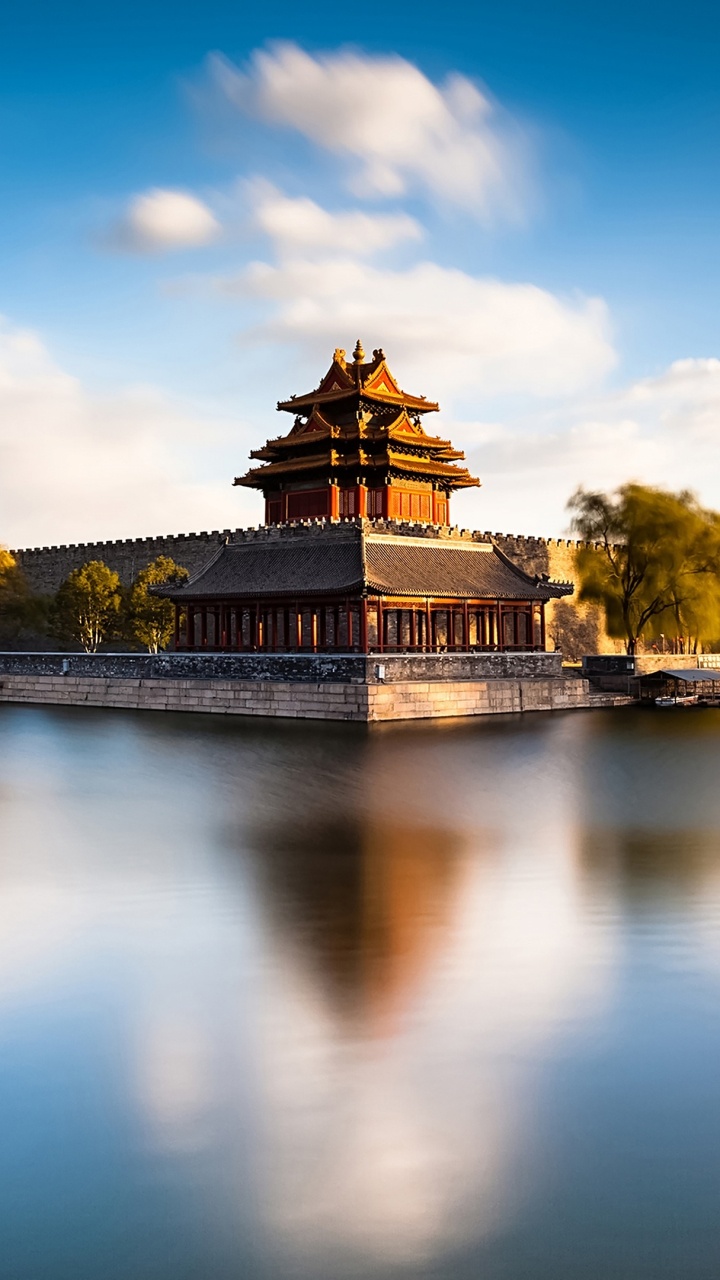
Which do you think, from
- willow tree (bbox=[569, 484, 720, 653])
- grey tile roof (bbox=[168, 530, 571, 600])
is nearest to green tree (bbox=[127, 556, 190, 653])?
grey tile roof (bbox=[168, 530, 571, 600])

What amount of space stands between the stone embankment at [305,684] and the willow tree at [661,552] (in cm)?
511

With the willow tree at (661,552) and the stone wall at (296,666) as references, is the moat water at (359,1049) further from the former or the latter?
the willow tree at (661,552)

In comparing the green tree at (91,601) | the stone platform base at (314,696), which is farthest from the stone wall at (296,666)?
the green tree at (91,601)

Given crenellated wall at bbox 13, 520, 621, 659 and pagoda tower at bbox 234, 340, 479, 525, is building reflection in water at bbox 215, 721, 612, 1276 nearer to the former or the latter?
pagoda tower at bbox 234, 340, 479, 525

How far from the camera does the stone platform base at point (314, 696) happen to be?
22578 mm

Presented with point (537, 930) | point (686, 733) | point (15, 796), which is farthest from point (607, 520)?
point (537, 930)

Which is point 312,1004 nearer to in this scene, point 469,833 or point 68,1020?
point 68,1020

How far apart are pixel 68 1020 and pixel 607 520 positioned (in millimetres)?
28163

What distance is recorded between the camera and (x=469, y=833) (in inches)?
438

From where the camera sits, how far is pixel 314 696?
903 inches

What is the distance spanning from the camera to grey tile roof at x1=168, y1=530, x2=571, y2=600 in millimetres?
25266

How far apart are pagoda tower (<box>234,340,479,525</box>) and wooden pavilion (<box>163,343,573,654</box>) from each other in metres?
0.04

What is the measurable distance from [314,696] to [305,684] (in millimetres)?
400

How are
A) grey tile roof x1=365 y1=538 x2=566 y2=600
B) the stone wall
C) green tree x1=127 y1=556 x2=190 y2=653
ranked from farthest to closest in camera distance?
green tree x1=127 y1=556 x2=190 y2=653 < grey tile roof x1=365 y1=538 x2=566 y2=600 < the stone wall
